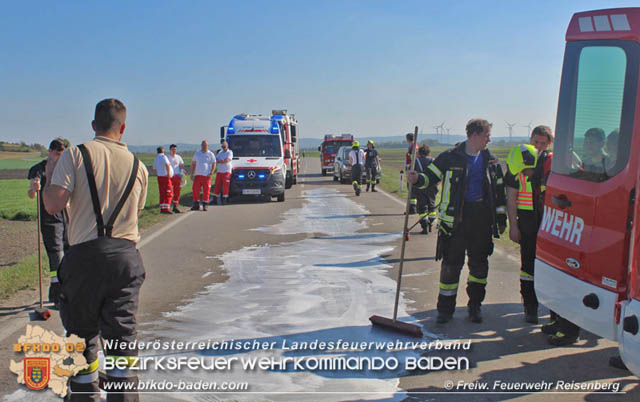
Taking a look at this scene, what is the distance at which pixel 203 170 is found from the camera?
17703 millimetres

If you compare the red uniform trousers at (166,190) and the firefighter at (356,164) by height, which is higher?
the firefighter at (356,164)

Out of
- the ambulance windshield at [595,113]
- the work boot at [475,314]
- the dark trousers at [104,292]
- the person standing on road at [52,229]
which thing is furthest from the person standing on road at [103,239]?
the work boot at [475,314]

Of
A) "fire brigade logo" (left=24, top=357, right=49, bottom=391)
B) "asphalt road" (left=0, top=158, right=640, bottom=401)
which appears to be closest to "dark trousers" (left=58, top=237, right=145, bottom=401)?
"fire brigade logo" (left=24, top=357, right=49, bottom=391)

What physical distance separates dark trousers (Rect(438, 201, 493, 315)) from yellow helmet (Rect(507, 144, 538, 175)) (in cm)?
51

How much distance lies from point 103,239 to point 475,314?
12.8ft

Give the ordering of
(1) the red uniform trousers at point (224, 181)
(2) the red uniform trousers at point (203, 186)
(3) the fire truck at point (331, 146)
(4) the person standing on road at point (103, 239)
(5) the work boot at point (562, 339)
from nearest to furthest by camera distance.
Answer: (4) the person standing on road at point (103, 239), (5) the work boot at point (562, 339), (2) the red uniform trousers at point (203, 186), (1) the red uniform trousers at point (224, 181), (3) the fire truck at point (331, 146)

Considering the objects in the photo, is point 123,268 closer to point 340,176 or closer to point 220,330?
point 220,330

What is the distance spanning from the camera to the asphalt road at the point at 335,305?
4.75 metres

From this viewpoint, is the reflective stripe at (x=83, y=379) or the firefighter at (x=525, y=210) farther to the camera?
the firefighter at (x=525, y=210)

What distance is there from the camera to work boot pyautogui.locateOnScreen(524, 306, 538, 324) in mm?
6281

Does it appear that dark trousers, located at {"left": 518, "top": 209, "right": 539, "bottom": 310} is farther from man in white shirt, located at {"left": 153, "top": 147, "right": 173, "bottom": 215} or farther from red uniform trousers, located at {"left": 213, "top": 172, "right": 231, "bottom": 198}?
red uniform trousers, located at {"left": 213, "top": 172, "right": 231, "bottom": 198}

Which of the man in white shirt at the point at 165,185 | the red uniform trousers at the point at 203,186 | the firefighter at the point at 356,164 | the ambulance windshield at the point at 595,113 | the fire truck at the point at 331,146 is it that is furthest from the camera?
the fire truck at the point at 331,146

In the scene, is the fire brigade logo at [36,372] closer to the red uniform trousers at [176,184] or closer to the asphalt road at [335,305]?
the asphalt road at [335,305]

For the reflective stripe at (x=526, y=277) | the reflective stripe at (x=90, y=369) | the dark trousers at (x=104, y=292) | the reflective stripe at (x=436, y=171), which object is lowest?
the reflective stripe at (x=90, y=369)
